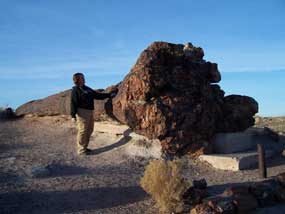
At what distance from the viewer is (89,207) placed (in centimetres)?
732

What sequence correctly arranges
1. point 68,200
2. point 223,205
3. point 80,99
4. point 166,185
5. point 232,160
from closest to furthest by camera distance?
point 223,205, point 166,185, point 68,200, point 232,160, point 80,99

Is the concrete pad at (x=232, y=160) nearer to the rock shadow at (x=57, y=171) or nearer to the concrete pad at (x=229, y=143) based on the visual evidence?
the concrete pad at (x=229, y=143)

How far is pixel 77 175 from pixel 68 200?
1.24m

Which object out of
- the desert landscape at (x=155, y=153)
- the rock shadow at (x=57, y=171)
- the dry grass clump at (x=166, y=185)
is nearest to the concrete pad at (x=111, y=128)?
the desert landscape at (x=155, y=153)

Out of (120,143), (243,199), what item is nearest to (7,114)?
(120,143)

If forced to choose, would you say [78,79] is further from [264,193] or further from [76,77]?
[264,193]

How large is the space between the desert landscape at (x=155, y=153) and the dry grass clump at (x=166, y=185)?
0.02 meters

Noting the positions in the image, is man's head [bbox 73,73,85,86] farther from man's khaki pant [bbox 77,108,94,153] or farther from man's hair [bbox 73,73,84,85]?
man's khaki pant [bbox 77,108,94,153]

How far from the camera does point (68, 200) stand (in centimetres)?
752

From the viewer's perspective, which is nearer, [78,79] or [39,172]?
[39,172]

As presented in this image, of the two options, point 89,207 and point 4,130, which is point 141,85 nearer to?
point 89,207

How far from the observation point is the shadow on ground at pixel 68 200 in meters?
7.11

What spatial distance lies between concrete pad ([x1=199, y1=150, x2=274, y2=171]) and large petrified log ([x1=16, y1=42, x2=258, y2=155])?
0.31 meters

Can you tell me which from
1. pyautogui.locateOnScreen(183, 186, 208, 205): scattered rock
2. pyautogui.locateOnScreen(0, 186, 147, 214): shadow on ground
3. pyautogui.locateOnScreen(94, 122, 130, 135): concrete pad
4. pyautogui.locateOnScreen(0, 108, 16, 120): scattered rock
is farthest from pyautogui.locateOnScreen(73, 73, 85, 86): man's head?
pyautogui.locateOnScreen(0, 108, 16, 120): scattered rock
